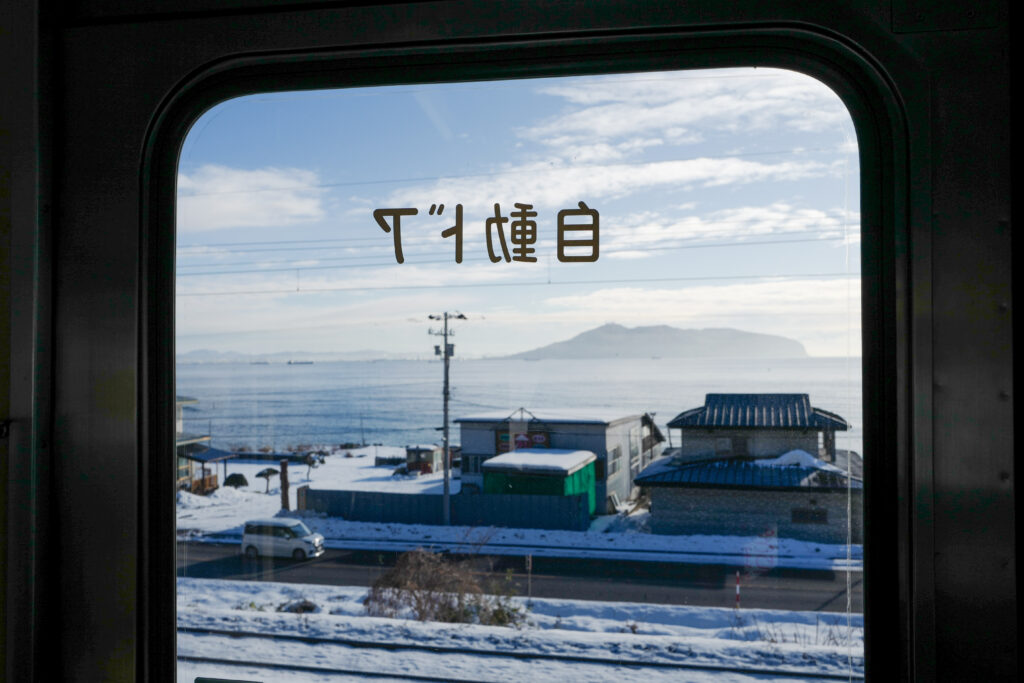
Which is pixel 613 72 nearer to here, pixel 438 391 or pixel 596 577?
pixel 438 391

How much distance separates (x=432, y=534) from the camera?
1.41 metres

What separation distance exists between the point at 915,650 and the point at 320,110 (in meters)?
1.49

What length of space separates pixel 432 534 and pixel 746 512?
603 millimetres

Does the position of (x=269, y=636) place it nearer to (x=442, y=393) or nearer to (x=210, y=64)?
(x=442, y=393)

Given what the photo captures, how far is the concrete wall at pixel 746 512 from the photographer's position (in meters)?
1.28

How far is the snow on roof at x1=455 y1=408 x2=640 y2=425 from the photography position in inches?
53.9

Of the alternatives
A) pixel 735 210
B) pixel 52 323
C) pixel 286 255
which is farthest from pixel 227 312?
pixel 735 210

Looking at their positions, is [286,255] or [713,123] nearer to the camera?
[713,123]

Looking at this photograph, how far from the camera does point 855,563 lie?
4.16ft

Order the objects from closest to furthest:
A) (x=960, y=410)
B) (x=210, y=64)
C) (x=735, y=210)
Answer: (x=960, y=410) → (x=735, y=210) → (x=210, y=64)

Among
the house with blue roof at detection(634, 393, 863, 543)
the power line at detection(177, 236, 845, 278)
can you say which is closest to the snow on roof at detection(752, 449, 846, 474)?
the house with blue roof at detection(634, 393, 863, 543)

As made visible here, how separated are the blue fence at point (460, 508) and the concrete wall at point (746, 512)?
16cm

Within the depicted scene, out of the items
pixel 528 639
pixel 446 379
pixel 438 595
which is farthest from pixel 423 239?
pixel 528 639

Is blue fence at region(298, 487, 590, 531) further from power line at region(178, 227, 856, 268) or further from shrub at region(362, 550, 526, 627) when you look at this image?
power line at region(178, 227, 856, 268)
